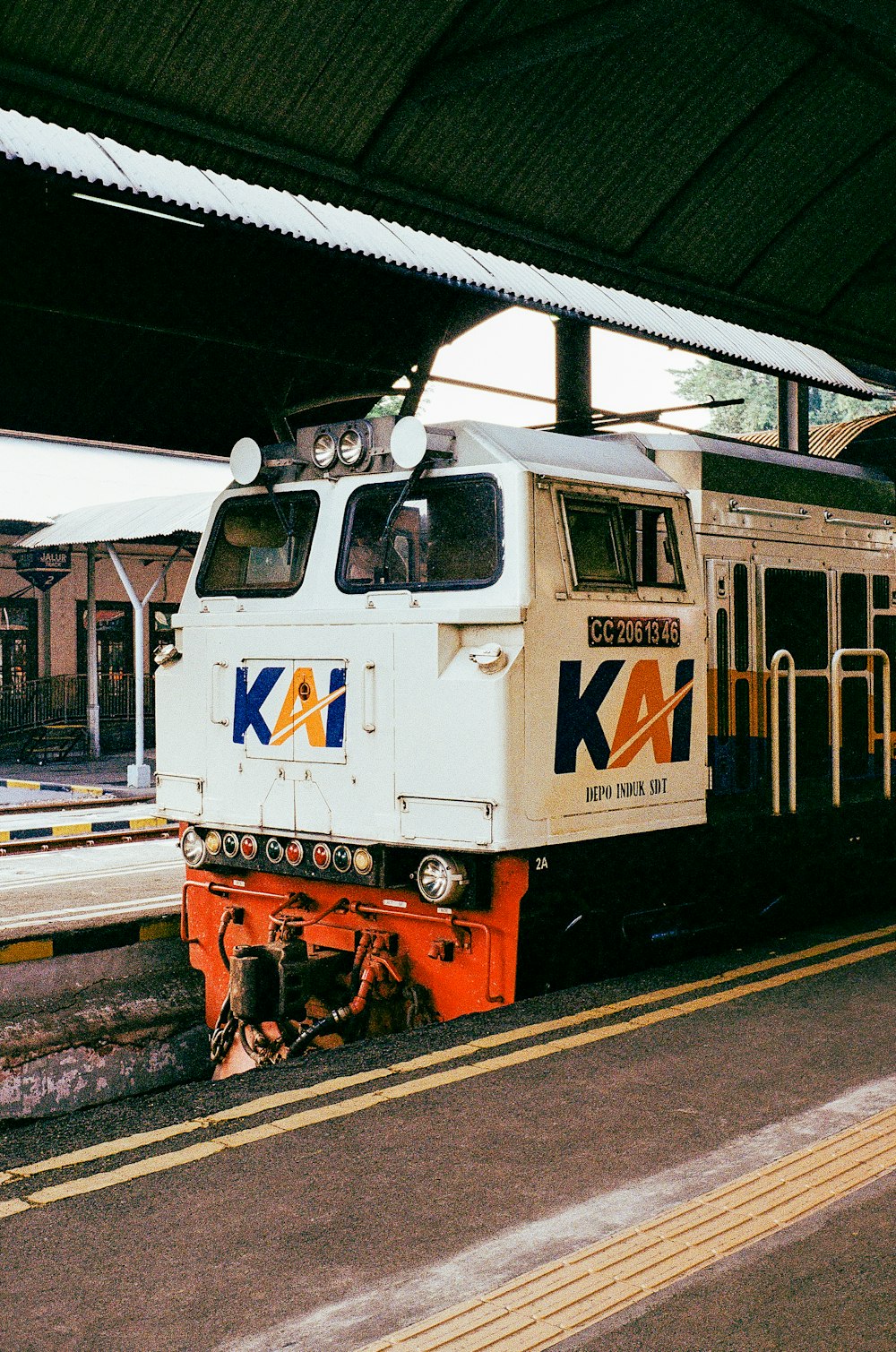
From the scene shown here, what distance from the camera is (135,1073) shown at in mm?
7375

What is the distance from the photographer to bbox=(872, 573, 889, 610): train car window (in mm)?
8570

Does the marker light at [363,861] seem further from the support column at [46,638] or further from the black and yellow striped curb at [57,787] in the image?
the support column at [46,638]

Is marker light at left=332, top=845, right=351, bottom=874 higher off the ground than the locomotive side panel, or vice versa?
the locomotive side panel

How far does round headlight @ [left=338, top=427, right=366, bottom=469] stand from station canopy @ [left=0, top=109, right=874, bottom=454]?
368 centimetres

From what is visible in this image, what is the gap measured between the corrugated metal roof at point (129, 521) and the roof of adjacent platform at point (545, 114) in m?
10.9

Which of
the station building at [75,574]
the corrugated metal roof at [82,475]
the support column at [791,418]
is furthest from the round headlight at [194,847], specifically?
the corrugated metal roof at [82,475]

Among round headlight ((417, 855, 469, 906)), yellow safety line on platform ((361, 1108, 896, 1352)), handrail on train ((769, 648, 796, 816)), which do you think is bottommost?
yellow safety line on platform ((361, 1108, 896, 1352))

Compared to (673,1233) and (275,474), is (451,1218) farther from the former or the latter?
(275,474)

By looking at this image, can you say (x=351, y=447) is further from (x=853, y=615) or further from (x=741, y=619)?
(x=853, y=615)

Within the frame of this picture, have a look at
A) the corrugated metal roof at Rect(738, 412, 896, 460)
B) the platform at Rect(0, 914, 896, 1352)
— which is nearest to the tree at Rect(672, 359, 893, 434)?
the corrugated metal roof at Rect(738, 412, 896, 460)

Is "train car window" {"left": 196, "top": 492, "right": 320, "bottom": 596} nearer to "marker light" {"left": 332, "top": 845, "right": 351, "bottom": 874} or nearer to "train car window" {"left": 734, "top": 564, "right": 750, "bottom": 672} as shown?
"marker light" {"left": 332, "top": 845, "right": 351, "bottom": 874}

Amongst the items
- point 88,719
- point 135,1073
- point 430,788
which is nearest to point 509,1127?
point 430,788

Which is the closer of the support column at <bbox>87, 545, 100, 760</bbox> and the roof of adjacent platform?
the roof of adjacent platform

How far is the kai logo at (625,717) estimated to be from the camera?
6.00 metres
